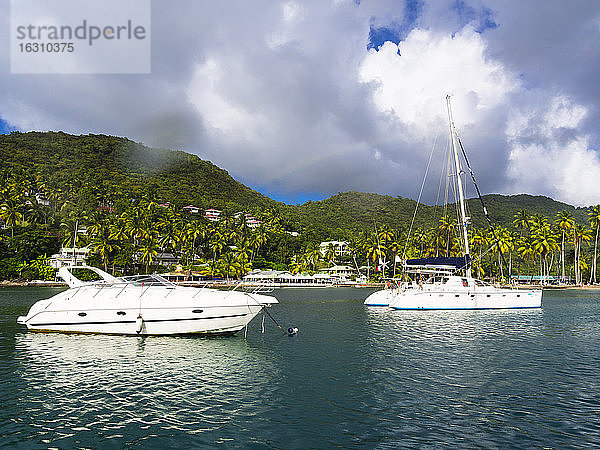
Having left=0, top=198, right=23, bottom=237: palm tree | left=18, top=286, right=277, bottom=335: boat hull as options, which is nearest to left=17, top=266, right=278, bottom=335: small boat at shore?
left=18, top=286, right=277, bottom=335: boat hull

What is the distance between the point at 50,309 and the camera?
25.4 metres

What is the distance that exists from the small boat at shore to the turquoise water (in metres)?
0.87

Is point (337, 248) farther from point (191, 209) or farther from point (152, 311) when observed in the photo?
point (152, 311)

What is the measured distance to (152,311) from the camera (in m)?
23.9

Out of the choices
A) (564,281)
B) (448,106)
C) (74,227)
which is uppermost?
(448,106)

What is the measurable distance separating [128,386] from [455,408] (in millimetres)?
12003

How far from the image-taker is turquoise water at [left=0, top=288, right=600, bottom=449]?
37.7 ft

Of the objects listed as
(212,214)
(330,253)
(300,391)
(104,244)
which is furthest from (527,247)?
(212,214)

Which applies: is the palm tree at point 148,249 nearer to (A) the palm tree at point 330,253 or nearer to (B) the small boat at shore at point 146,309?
(A) the palm tree at point 330,253

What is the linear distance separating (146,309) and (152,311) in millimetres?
390

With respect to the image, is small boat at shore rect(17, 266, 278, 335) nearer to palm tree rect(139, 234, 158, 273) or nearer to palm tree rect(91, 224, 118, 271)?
palm tree rect(91, 224, 118, 271)

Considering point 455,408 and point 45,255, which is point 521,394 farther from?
point 45,255

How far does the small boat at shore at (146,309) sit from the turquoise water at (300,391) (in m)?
0.87

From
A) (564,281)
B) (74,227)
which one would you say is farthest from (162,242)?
(564,281)
